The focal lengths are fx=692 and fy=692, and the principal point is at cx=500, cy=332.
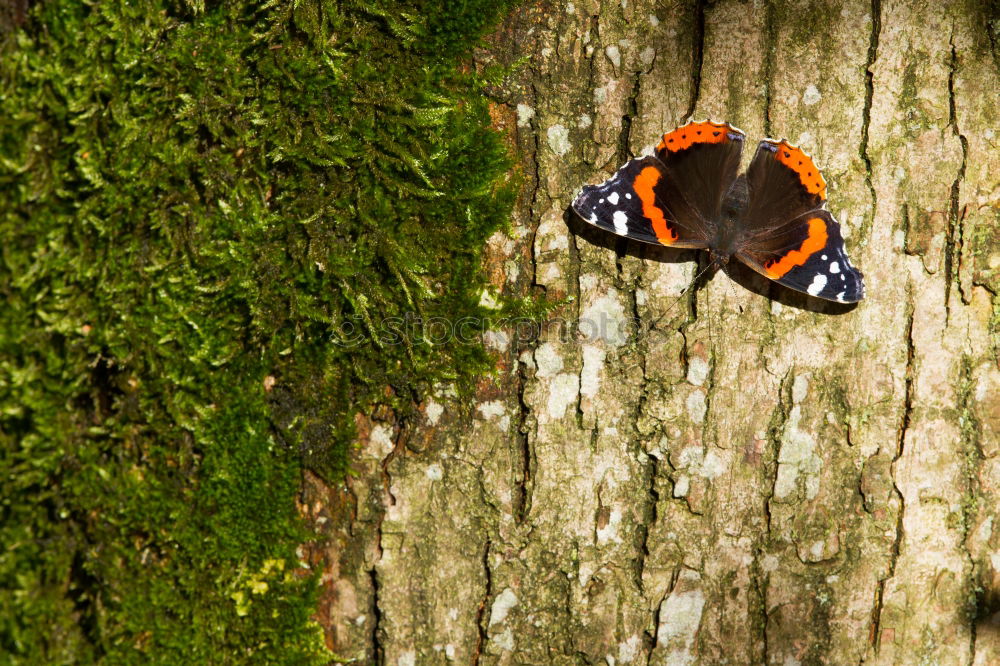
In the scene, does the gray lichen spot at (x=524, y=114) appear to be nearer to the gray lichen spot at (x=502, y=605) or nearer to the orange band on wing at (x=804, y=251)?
the orange band on wing at (x=804, y=251)

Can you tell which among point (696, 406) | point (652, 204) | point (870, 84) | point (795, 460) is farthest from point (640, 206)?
point (795, 460)

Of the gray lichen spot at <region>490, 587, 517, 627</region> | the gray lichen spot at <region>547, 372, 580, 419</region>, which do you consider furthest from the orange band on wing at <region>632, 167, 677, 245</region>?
the gray lichen spot at <region>490, 587, 517, 627</region>

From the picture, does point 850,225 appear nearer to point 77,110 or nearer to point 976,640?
point 976,640

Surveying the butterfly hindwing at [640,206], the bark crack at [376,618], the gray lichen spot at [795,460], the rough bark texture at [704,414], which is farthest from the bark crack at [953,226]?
the bark crack at [376,618]

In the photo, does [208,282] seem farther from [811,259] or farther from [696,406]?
[811,259]

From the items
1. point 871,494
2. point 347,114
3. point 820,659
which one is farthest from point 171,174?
point 820,659

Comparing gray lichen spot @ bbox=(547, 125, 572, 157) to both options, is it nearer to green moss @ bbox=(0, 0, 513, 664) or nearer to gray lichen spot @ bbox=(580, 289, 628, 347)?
green moss @ bbox=(0, 0, 513, 664)
